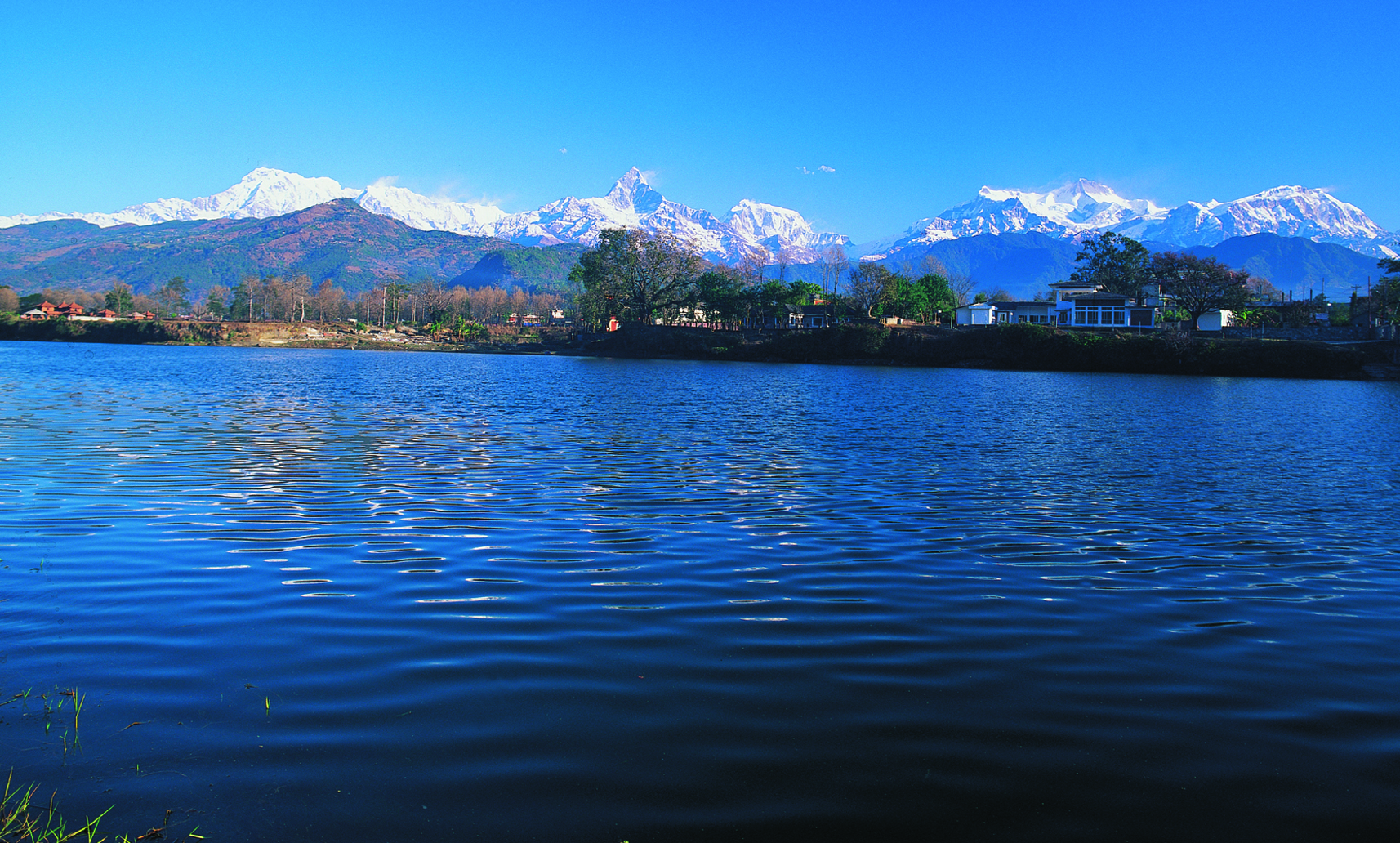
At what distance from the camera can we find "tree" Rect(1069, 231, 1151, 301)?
5408 inches

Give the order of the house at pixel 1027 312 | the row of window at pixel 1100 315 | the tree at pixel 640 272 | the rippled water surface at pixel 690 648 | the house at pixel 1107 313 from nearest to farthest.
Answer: the rippled water surface at pixel 690 648, the house at pixel 1107 313, the row of window at pixel 1100 315, the house at pixel 1027 312, the tree at pixel 640 272

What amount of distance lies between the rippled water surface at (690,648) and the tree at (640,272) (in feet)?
434

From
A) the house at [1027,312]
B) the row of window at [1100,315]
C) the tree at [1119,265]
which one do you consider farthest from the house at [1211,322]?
the house at [1027,312]

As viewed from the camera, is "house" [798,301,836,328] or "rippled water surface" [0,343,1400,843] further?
"house" [798,301,836,328]

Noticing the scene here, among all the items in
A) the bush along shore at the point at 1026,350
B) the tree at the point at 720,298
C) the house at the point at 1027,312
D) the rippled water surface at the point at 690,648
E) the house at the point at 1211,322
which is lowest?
the rippled water surface at the point at 690,648

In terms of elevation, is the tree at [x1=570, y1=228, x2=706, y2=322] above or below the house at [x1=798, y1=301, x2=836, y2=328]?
above

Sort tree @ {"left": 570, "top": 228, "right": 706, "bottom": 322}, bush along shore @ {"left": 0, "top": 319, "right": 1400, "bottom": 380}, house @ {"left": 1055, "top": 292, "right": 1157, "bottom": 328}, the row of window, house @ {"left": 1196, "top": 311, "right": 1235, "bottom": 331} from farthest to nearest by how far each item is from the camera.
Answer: tree @ {"left": 570, "top": 228, "right": 706, "bottom": 322}
house @ {"left": 1196, "top": 311, "right": 1235, "bottom": 331}
the row of window
house @ {"left": 1055, "top": 292, "right": 1157, "bottom": 328}
bush along shore @ {"left": 0, "top": 319, "right": 1400, "bottom": 380}

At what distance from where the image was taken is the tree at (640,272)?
5906 inches

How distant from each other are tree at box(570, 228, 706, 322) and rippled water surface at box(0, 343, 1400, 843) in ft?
434

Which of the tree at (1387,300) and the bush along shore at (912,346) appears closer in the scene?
the bush along shore at (912,346)

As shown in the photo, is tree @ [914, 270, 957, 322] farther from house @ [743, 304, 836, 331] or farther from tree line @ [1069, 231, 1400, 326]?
tree line @ [1069, 231, 1400, 326]

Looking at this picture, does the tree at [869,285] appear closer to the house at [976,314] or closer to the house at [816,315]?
the house at [816,315]

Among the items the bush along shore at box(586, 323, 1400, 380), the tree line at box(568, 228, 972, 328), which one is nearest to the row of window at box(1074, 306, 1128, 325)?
the bush along shore at box(586, 323, 1400, 380)

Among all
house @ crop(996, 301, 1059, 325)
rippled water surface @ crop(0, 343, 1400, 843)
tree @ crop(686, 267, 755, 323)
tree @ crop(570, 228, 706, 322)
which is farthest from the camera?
tree @ crop(570, 228, 706, 322)
